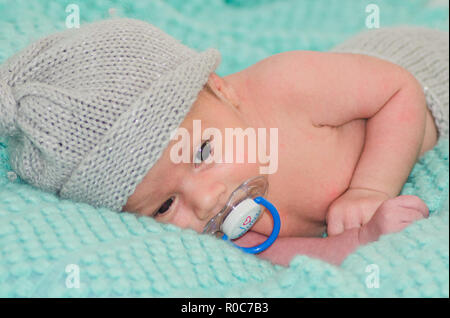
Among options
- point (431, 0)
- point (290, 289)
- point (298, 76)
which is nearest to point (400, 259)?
point (290, 289)

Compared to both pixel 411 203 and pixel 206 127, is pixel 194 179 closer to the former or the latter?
pixel 206 127

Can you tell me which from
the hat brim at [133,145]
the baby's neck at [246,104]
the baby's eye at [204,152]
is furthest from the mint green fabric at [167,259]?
the baby's neck at [246,104]

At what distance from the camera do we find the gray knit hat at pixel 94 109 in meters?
0.86

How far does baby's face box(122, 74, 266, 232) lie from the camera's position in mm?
925

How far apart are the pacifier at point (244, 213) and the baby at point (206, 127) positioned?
2 centimetres

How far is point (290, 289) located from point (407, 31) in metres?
1.03

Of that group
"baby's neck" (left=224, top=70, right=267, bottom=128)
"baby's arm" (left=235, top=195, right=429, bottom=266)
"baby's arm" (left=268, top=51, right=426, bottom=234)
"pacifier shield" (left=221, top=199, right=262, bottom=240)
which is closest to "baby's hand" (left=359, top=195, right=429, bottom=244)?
"baby's arm" (left=235, top=195, right=429, bottom=266)

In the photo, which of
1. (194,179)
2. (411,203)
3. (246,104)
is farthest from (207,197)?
(411,203)

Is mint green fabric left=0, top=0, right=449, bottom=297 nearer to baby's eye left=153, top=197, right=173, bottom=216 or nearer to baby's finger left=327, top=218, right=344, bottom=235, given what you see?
baby's eye left=153, top=197, right=173, bottom=216

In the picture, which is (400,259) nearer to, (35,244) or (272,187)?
(272,187)

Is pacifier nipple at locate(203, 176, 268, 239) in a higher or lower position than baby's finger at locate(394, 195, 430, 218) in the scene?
lower

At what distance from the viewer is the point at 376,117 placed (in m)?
1.18

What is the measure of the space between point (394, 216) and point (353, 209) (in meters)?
0.15

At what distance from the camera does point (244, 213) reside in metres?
0.99
